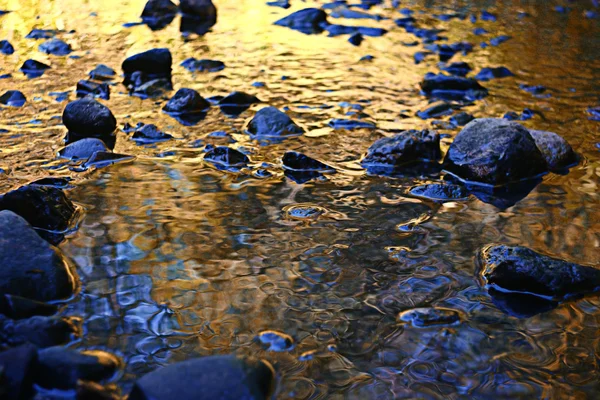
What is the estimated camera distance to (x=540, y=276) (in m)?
1.81

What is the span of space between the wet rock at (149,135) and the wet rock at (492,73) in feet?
7.09

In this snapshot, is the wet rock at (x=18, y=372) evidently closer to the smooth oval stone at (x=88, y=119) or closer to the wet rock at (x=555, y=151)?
the smooth oval stone at (x=88, y=119)

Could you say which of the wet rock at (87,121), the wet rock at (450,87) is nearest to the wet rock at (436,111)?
the wet rock at (450,87)

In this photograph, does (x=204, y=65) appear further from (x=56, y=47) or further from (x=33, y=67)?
(x=56, y=47)

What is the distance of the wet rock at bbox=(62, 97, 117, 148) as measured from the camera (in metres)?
3.04

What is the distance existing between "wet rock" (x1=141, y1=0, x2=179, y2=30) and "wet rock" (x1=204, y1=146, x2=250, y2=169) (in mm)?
3330

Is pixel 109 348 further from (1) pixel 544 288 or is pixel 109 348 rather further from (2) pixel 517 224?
(2) pixel 517 224

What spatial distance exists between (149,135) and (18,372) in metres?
1.81

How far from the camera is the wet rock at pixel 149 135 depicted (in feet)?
9.83

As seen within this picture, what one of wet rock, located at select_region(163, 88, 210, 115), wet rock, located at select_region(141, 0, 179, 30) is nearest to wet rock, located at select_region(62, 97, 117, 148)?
wet rock, located at select_region(163, 88, 210, 115)

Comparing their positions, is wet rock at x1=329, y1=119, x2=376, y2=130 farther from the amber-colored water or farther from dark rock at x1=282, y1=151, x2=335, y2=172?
dark rock at x1=282, y1=151, x2=335, y2=172

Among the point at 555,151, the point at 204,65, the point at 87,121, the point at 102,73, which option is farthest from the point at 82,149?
the point at 555,151

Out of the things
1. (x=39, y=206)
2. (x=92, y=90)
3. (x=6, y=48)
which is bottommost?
(x=6, y=48)

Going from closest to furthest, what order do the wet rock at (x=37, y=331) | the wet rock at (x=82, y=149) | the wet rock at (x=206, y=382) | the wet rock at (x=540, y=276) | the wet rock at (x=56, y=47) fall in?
the wet rock at (x=206, y=382)
the wet rock at (x=37, y=331)
the wet rock at (x=540, y=276)
the wet rock at (x=82, y=149)
the wet rock at (x=56, y=47)
